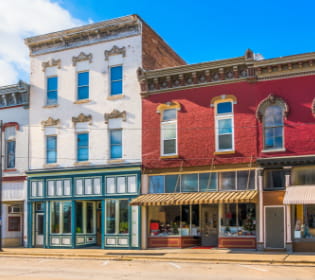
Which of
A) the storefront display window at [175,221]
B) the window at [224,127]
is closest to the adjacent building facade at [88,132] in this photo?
the storefront display window at [175,221]

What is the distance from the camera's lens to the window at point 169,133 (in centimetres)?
2781

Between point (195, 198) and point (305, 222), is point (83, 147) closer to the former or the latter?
point (195, 198)

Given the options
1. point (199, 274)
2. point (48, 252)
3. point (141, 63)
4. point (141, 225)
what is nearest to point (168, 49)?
point (141, 63)

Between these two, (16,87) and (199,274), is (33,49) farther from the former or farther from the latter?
(199,274)

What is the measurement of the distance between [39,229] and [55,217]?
159 centimetres

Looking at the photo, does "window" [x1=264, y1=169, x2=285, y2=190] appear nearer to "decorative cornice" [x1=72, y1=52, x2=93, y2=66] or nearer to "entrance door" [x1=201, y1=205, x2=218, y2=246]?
"entrance door" [x1=201, y1=205, x2=218, y2=246]

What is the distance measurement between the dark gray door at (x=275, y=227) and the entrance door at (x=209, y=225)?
304 centimetres

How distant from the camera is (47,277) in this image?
17.6m

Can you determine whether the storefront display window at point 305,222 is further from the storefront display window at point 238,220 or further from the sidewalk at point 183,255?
the storefront display window at point 238,220

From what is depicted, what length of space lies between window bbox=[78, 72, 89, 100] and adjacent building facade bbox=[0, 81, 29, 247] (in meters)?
3.64

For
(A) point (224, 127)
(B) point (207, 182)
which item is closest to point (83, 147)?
(B) point (207, 182)

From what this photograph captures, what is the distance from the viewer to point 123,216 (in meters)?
28.6

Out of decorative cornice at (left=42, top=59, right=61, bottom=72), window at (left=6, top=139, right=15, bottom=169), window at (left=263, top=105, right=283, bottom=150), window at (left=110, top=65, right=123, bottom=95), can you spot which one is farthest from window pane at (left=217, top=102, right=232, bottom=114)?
window at (left=6, top=139, right=15, bottom=169)

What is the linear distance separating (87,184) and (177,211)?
579 cm
